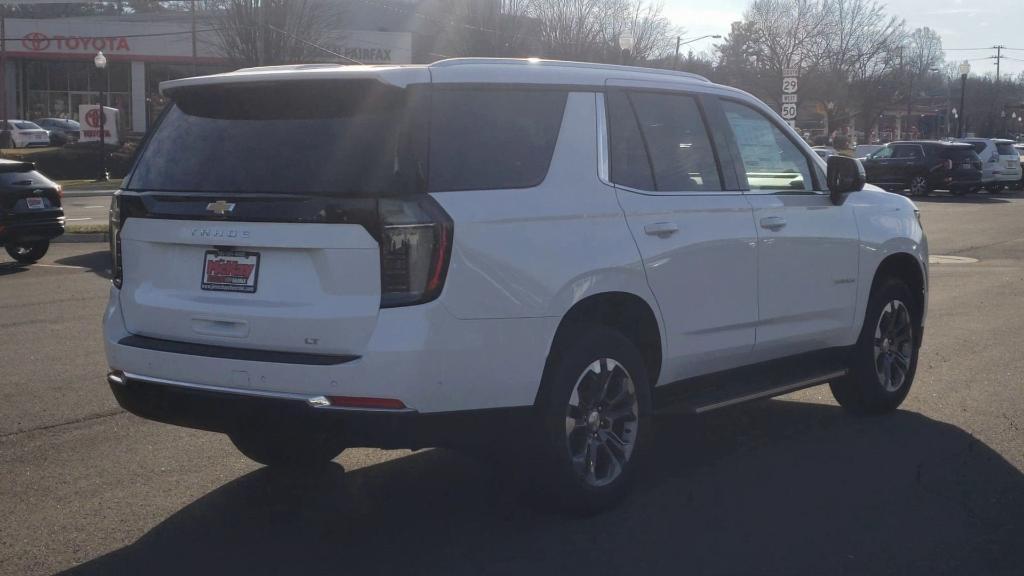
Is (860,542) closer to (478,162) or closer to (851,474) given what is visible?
(851,474)

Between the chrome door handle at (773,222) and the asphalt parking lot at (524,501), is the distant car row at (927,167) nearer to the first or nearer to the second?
the asphalt parking lot at (524,501)

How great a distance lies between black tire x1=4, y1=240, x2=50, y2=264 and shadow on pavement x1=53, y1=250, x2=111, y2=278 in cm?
26

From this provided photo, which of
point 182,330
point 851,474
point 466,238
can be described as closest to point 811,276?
point 851,474

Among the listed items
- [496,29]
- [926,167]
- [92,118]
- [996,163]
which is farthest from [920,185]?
[92,118]

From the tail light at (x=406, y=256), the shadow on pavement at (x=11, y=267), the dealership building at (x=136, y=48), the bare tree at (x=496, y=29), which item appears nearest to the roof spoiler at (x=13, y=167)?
the shadow on pavement at (x=11, y=267)

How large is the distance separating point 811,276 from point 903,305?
121 centimetres

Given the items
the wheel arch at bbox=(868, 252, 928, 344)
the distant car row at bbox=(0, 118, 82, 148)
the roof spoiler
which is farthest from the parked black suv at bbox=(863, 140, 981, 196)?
the distant car row at bbox=(0, 118, 82, 148)

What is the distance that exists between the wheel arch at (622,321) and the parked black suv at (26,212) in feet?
39.6

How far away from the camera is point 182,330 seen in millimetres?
4887

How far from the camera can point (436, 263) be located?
453 cm

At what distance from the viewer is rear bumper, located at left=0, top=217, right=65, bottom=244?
603 inches

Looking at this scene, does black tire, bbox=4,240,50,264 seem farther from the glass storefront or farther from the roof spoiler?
the glass storefront

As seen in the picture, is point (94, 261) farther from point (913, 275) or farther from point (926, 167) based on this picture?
point (926, 167)

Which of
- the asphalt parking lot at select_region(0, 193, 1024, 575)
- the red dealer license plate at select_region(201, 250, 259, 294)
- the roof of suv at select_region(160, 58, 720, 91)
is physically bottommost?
the asphalt parking lot at select_region(0, 193, 1024, 575)
